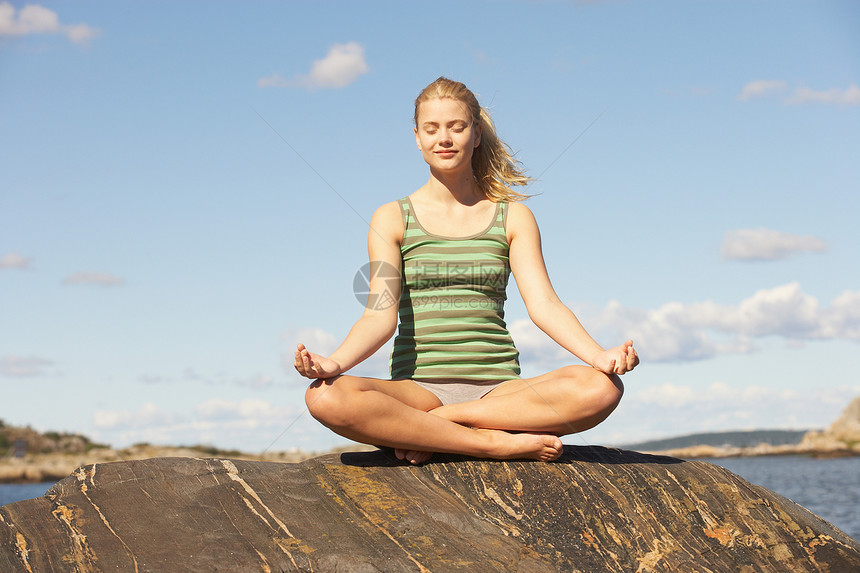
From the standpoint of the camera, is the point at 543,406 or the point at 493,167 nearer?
the point at 543,406

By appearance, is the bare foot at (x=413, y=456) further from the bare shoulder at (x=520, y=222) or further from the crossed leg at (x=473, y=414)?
the bare shoulder at (x=520, y=222)

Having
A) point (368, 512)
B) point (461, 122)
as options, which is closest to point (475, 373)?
point (368, 512)

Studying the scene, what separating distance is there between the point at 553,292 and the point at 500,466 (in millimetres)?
1121

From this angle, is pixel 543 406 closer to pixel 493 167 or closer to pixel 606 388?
pixel 606 388

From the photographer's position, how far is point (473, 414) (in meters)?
4.66

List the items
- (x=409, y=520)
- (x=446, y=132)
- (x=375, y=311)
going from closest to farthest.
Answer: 1. (x=409, y=520)
2. (x=375, y=311)
3. (x=446, y=132)

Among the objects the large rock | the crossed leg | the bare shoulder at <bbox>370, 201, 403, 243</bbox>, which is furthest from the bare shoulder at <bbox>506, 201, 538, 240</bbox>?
the large rock

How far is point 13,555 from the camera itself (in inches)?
144

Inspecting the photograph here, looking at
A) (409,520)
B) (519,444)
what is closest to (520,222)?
(519,444)

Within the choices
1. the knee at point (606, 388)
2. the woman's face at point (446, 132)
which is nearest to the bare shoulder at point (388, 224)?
the woman's face at point (446, 132)

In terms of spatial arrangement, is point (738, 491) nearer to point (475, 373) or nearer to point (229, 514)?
point (475, 373)

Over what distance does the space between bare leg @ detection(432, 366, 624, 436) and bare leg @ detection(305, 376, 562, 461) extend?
76 millimetres

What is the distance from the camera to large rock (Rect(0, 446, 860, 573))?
3.66 meters

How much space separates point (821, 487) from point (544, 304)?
31.4 metres
